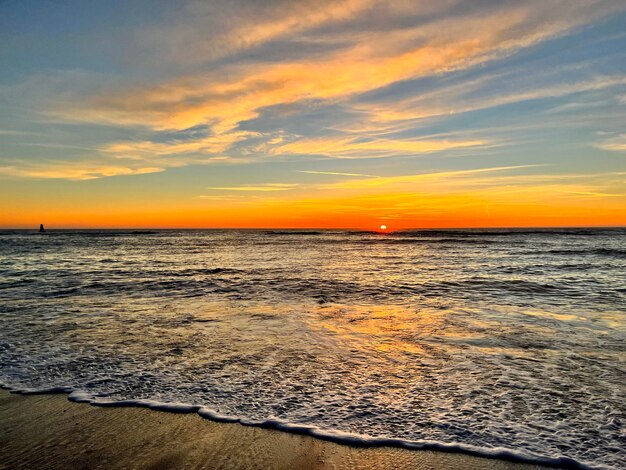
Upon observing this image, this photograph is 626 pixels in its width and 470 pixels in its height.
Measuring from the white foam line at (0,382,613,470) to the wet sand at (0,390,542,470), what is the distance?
2.8 inches

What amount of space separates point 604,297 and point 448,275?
636 cm

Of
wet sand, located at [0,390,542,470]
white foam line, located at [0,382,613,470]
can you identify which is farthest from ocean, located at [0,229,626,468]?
wet sand, located at [0,390,542,470]

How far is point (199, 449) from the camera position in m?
3.70

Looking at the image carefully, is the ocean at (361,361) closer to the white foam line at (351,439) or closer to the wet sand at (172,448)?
the white foam line at (351,439)

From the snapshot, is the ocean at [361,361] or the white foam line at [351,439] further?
the ocean at [361,361]

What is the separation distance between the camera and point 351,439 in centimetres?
384

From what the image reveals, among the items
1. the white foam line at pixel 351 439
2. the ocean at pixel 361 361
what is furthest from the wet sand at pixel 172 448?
the ocean at pixel 361 361

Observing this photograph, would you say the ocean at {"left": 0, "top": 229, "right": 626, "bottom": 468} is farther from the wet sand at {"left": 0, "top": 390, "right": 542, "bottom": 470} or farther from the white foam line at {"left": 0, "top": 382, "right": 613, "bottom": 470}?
the wet sand at {"left": 0, "top": 390, "right": 542, "bottom": 470}

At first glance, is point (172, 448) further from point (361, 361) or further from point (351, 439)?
point (361, 361)

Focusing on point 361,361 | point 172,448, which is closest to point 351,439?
point 172,448

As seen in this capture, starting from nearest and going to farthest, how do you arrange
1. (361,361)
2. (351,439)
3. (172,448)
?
(172,448) < (351,439) < (361,361)

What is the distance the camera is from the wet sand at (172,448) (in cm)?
346

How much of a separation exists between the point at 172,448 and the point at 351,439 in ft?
5.96

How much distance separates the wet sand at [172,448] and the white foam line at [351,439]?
0.23ft
